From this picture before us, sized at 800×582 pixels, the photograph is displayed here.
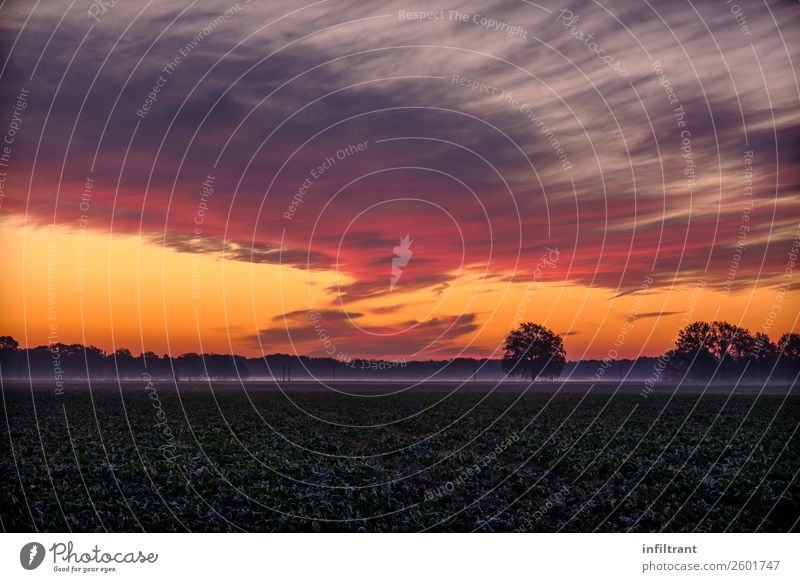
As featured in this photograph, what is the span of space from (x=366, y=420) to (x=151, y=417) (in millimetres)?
22311

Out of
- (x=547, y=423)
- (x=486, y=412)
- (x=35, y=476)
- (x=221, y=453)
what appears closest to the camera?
(x=35, y=476)

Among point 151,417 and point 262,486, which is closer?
point 262,486

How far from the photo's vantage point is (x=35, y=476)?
3659 centimetres

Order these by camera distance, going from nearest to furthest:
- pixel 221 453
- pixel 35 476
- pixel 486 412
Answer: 1. pixel 35 476
2. pixel 221 453
3. pixel 486 412

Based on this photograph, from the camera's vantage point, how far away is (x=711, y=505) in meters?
33.0

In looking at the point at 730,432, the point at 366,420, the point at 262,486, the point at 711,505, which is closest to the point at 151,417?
the point at 366,420
